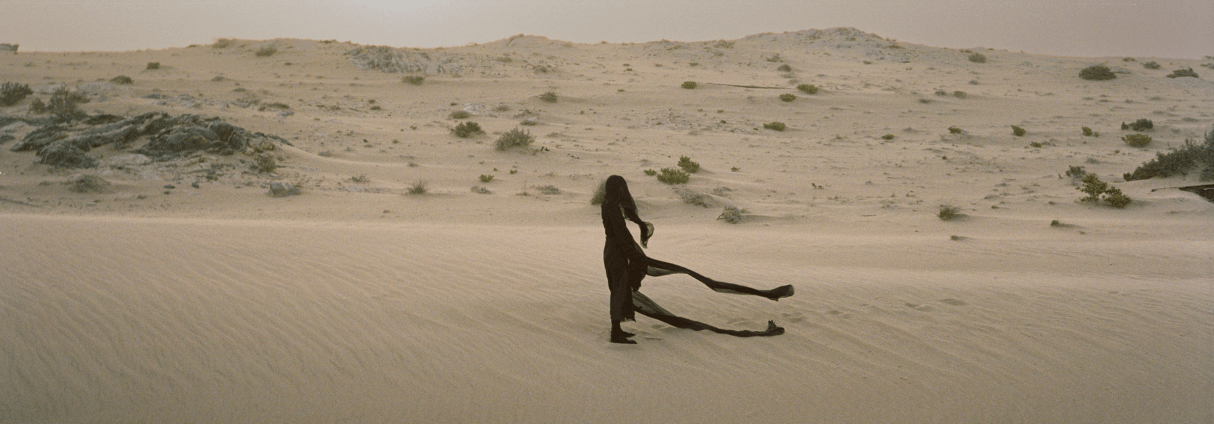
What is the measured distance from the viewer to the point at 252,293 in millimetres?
5715

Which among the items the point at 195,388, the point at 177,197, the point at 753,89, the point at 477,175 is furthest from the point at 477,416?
the point at 753,89

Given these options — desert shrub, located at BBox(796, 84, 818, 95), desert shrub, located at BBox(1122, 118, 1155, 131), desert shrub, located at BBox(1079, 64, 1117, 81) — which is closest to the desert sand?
desert shrub, located at BBox(1122, 118, 1155, 131)

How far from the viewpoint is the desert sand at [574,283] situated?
3.93 metres

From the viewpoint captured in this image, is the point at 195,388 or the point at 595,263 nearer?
the point at 195,388

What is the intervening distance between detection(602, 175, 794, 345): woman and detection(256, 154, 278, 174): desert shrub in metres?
12.3

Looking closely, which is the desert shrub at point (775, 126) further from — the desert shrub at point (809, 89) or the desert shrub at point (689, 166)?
the desert shrub at point (689, 166)

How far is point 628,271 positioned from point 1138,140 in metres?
22.8

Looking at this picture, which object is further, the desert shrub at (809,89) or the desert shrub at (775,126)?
the desert shrub at (809,89)

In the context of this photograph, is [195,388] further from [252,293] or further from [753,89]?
[753,89]

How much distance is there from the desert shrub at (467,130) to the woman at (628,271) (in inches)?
659

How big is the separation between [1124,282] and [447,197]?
11.3 m

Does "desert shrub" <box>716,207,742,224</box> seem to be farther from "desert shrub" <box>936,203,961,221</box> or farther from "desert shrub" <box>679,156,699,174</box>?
"desert shrub" <box>679,156,699,174</box>

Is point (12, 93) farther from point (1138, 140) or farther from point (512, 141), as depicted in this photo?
point (1138, 140)

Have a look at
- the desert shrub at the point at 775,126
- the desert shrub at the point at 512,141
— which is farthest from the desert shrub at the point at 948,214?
the desert shrub at the point at 775,126
